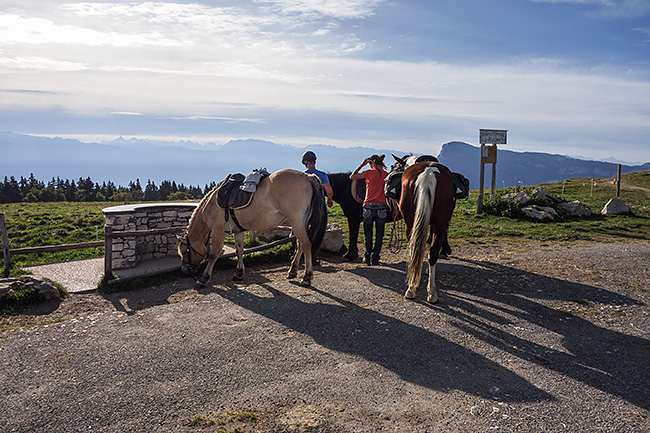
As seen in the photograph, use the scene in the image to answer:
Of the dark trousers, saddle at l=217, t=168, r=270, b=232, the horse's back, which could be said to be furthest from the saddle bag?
saddle at l=217, t=168, r=270, b=232

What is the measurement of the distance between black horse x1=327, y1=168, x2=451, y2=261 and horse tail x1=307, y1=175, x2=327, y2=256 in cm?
248

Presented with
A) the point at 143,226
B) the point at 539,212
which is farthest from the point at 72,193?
the point at 539,212

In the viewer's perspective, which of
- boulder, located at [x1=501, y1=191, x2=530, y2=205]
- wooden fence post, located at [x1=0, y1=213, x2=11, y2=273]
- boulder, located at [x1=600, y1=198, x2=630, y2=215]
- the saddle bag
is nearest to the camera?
the saddle bag

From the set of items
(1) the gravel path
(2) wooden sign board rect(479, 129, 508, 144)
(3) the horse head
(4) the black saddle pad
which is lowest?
(1) the gravel path

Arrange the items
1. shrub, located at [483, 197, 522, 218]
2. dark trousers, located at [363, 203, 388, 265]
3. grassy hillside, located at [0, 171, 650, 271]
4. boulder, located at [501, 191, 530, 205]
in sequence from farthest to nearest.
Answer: boulder, located at [501, 191, 530, 205] < shrub, located at [483, 197, 522, 218] < grassy hillside, located at [0, 171, 650, 271] < dark trousers, located at [363, 203, 388, 265]

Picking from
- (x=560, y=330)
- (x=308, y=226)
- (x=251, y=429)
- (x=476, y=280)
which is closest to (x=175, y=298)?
(x=308, y=226)

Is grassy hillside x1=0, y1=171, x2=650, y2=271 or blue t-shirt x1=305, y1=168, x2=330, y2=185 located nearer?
blue t-shirt x1=305, y1=168, x2=330, y2=185

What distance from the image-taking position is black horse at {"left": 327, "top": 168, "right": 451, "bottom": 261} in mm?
10617

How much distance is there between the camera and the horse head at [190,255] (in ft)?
28.2

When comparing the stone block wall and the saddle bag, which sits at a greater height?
the saddle bag

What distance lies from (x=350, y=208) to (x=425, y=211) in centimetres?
430

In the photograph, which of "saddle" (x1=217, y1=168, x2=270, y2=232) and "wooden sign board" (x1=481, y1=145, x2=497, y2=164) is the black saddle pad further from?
"wooden sign board" (x1=481, y1=145, x2=497, y2=164)

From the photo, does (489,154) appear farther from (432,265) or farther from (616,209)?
(432,265)

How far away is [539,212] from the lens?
639 inches
